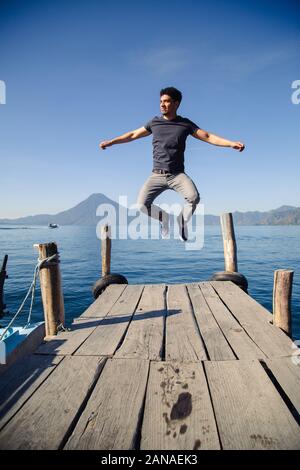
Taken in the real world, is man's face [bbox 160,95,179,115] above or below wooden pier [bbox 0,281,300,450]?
above

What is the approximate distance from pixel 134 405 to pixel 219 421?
0.76m

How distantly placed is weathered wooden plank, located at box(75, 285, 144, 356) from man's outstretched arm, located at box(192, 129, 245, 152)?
375 cm

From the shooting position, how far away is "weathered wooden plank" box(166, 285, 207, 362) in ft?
10.8

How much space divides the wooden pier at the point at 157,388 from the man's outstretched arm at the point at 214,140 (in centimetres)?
325

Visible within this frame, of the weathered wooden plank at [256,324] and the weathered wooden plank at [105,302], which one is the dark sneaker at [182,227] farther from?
the weathered wooden plank at [105,302]

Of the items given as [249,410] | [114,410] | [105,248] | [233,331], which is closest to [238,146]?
[233,331]

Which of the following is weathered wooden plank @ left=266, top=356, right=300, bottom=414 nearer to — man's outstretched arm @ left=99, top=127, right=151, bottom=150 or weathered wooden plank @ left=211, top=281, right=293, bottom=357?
weathered wooden plank @ left=211, top=281, right=293, bottom=357

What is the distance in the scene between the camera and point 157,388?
103 inches

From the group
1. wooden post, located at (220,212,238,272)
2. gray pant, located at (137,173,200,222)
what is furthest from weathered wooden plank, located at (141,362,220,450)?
wooden post, located at (220,212,238,272)

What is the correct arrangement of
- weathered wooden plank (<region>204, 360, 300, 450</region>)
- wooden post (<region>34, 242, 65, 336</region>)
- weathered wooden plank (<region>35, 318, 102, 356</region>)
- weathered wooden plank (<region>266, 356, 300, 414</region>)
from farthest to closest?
wooden post (<region>34, 242, 65, 336</region>) → weathered wooden plank (<region>35, 318, 102, 356</region>) → weathered wooden plank (<region>266, 356, 300, 414</region>) → weathered wooden plank (<region>204, 360, 300, 450</region>)

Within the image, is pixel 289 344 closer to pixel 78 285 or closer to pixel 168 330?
pixel 168 330

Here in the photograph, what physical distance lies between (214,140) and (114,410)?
4945 millimetres

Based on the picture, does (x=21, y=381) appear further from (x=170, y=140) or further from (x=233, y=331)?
(x=170, y=140)

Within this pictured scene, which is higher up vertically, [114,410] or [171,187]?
[171,187]
